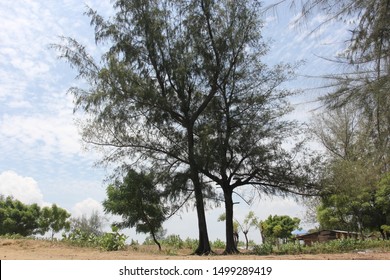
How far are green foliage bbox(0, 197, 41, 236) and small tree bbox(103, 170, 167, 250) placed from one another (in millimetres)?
17503

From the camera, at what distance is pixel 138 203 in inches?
575

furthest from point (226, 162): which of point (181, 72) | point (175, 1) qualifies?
point (175, 1)

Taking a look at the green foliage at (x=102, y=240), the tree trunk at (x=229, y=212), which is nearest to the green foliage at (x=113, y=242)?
the green foliage at (x=102, y=240)

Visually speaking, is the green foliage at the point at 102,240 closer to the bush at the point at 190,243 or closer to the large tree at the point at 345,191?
the bush at the point at 190,243

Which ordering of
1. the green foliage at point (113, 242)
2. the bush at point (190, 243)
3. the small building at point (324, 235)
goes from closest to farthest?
the green foliage at point (113, 242) < the bush at point (190, 243) < the small building at point (324, 235)

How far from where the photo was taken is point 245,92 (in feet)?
46.5

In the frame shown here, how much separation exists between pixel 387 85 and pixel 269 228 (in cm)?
2561

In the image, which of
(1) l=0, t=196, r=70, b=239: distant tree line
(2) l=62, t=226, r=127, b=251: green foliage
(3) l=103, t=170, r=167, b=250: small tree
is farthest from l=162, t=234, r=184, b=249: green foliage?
(1) l=0, t=196, r=70, b=239: distant tree line

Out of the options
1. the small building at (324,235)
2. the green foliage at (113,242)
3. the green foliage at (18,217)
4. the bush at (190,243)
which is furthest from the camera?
the green foliage at (18,217)

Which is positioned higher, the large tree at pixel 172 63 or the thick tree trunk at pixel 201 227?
the large tree at pixel 172 63

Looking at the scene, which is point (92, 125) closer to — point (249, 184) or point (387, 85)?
point (249, 184)

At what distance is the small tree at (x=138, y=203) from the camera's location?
13945mm

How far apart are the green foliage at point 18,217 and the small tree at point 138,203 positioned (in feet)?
57.4

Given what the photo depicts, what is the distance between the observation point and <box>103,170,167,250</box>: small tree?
13945 millimetres
